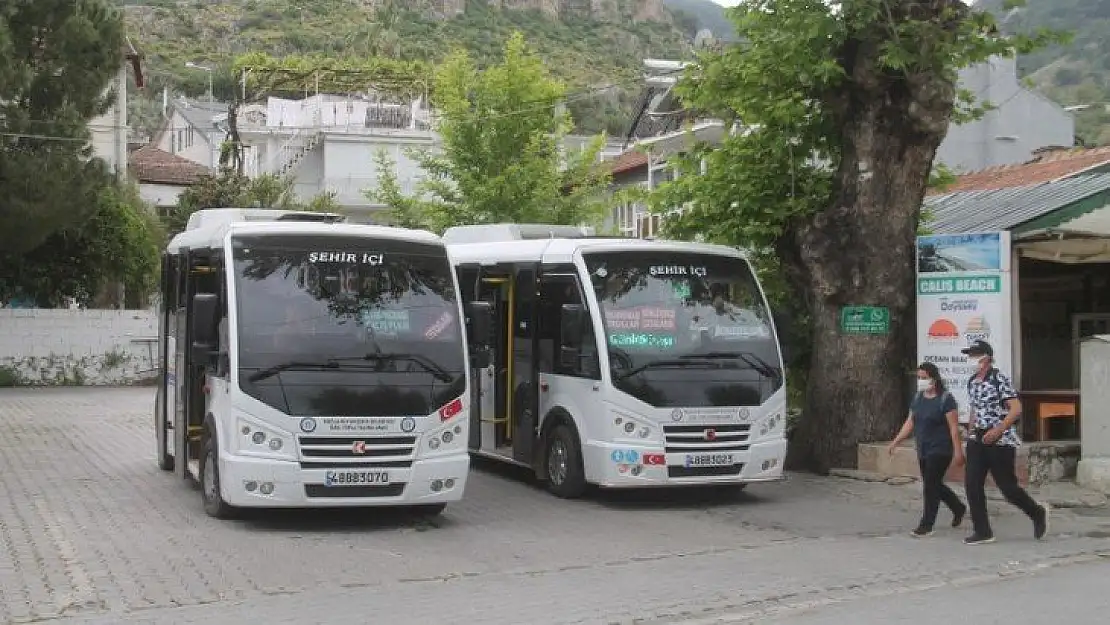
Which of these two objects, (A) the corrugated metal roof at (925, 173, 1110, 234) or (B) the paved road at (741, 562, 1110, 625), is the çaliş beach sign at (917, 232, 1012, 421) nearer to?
(A) the corrugated metal roof at (925, 173, 1110, 234)

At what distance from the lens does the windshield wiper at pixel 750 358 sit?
13.5 m

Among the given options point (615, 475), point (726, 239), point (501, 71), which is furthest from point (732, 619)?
point (501, 71)

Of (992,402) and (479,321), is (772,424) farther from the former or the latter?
(479,321)

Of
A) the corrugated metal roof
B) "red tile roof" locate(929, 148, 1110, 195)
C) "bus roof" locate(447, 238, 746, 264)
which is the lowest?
"bus roof" locate(447, 238, 746, 264)

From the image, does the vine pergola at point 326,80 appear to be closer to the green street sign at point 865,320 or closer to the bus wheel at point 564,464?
the green street sign at point 865,320

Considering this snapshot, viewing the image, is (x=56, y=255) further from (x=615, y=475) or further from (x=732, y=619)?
(x=732, y=619)

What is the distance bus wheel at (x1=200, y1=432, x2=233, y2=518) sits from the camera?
39.2 ft

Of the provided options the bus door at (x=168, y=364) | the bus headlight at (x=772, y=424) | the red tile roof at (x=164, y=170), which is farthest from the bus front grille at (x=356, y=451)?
the red tile roof at (x=164, y=170)

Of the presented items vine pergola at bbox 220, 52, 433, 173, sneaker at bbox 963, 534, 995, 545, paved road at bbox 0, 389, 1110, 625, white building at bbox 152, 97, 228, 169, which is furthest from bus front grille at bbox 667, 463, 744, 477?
white building at bbox 152, 97, 228, 169

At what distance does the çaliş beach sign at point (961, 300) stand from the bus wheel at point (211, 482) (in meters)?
8.08

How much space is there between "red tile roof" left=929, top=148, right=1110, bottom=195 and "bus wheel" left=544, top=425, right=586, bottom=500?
1290 cm

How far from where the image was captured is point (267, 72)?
204 ft

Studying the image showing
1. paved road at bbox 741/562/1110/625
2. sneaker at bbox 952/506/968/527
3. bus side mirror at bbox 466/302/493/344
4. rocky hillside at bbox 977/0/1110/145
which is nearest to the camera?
paved road at bbox 741/562/1110/625

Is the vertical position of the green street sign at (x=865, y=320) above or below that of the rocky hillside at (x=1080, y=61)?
below
